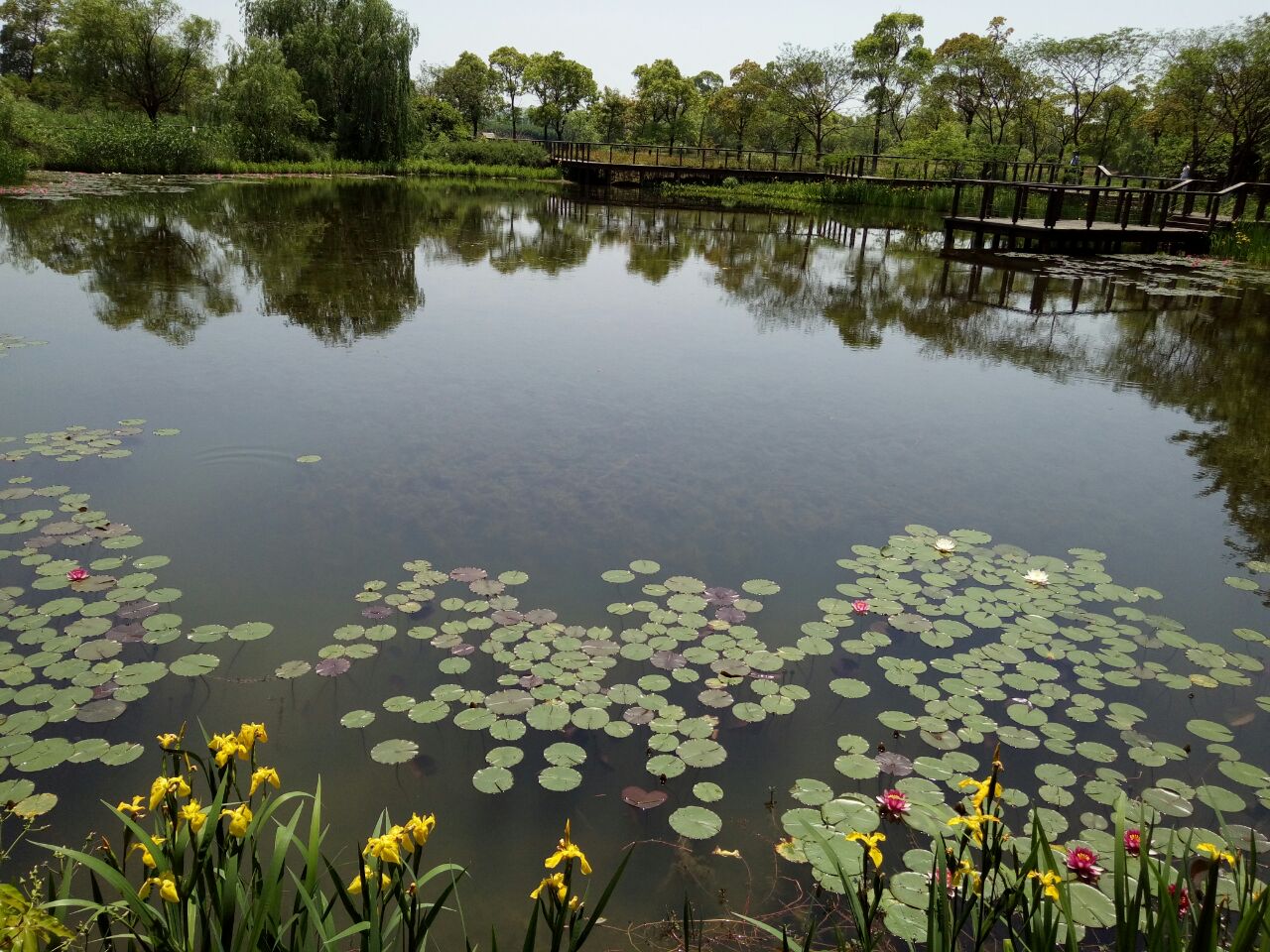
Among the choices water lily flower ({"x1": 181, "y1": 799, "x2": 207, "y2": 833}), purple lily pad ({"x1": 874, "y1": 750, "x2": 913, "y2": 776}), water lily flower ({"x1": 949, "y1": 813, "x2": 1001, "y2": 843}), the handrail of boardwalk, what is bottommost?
purple lily pad ({"x1": 874, "y1": 750, "x2": 913, "y2": 776})

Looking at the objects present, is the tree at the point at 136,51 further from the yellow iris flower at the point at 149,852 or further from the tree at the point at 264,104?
the yellow iris flower at the point at 149,852

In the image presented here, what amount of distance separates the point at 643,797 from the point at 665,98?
1961 inches

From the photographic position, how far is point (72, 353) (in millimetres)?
6398

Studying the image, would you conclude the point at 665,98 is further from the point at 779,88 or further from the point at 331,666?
the point at 331,666

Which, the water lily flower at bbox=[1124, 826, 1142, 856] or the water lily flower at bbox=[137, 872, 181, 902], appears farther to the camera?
the water lily flower at bbox=[1124, 826, 1142, 856]

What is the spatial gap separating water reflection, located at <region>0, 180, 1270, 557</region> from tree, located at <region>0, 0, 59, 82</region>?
46632 millimetres

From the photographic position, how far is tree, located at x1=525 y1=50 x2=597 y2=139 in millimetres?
50406

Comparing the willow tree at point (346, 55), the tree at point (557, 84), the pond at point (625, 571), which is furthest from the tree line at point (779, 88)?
the pond at point (625, 571)

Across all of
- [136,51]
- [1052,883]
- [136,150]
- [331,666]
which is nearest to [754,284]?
[331,666]

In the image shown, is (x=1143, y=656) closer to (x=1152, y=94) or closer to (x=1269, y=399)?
(x=1269, y=399)

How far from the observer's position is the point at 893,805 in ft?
7.41

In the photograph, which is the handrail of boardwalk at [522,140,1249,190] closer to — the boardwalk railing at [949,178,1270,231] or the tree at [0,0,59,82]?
the boardwalk railing at [949,178,1270,231]

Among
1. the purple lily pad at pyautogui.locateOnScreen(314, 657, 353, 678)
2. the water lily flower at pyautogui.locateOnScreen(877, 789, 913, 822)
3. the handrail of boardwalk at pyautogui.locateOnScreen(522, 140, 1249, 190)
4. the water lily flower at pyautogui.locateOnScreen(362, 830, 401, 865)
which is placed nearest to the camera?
the water lily flower at pyautogui.locateOnScreen(362, 830, 401, 865)

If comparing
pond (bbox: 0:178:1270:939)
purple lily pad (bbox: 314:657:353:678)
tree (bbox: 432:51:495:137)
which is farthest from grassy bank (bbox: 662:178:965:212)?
tree (bbox: 432:51:495:137)
